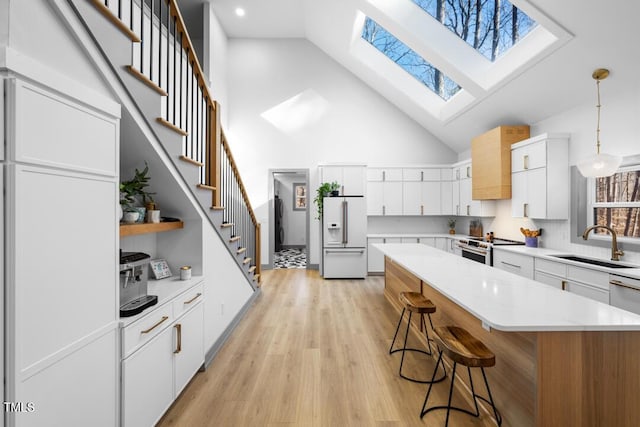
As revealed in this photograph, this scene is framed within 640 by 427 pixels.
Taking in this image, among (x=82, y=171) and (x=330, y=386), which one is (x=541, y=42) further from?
(x=82, y=171)

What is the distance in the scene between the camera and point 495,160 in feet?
15.7

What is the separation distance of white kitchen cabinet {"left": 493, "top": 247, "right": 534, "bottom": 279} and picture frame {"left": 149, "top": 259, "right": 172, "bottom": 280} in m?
3.97

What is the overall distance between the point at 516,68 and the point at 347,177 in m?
3.28

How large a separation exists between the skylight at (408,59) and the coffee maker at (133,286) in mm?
5405

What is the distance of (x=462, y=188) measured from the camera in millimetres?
6113

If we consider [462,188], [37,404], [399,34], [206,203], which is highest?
[399,34]

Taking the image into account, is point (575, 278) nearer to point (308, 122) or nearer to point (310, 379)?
point (310, 379)

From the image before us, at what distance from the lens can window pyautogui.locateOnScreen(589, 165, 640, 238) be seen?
10.1 ft

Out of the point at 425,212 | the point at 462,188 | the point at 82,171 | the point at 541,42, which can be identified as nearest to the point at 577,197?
the point at 541,42

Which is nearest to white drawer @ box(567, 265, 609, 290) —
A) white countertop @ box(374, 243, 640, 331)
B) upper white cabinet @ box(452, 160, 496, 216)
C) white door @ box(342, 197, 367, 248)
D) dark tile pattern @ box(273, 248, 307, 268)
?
white countertop @ box(374, 243, 640, 331)

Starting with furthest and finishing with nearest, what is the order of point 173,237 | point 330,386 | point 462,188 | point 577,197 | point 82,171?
point 462,188 < point 577,197 < point 173,237 < point 330,386 < point 82,171

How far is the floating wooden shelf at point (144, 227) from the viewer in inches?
73.5

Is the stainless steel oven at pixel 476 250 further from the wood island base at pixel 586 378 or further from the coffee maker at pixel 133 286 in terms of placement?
the coffee maker at pixel 133 286

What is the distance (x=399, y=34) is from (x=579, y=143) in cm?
272
